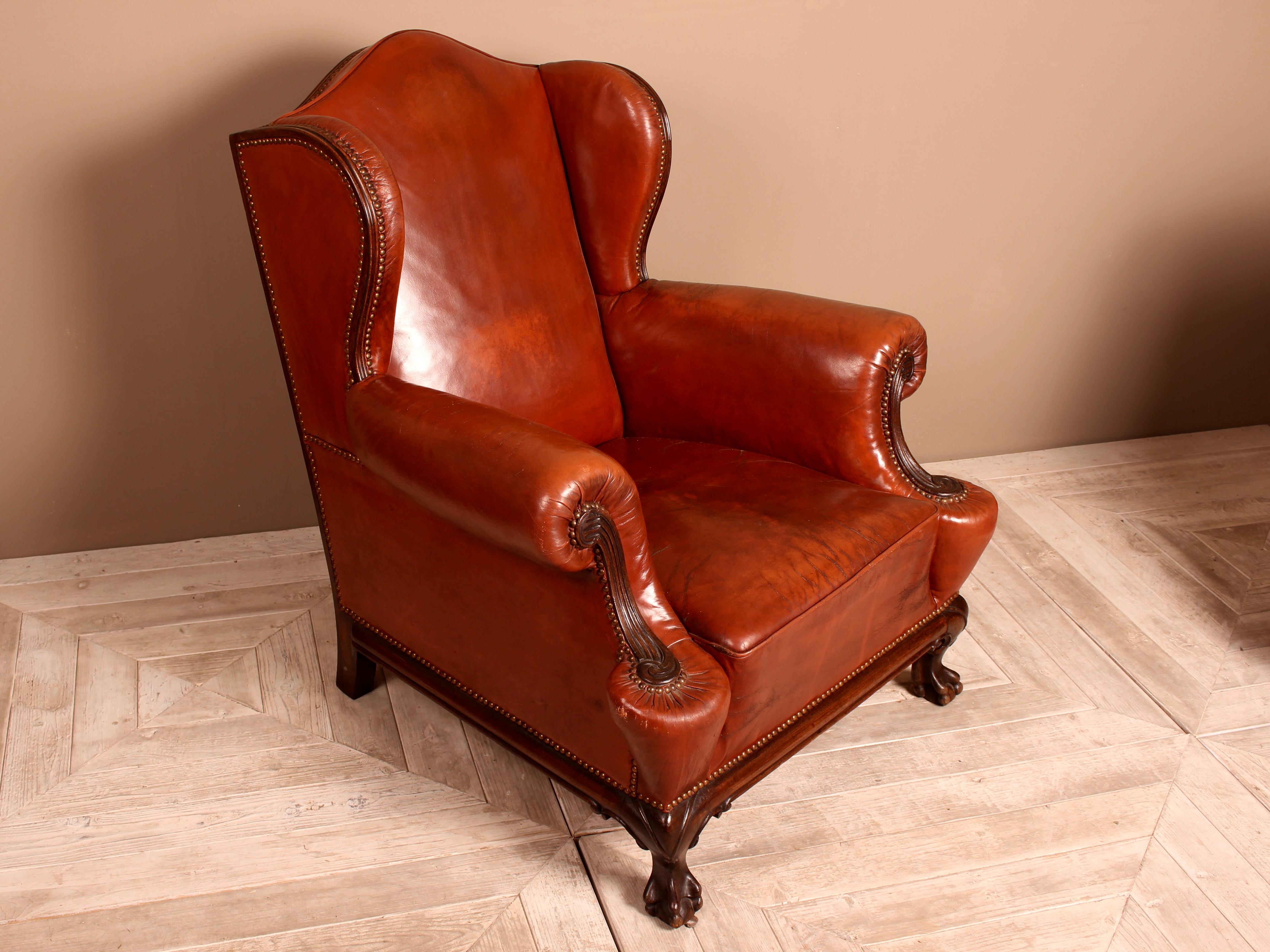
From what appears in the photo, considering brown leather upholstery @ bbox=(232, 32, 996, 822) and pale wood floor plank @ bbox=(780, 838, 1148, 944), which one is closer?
brown leather upholstery @ bbox=(232, 32, 996, 822)

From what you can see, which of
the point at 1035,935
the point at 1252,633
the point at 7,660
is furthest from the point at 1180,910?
the point at 7,660

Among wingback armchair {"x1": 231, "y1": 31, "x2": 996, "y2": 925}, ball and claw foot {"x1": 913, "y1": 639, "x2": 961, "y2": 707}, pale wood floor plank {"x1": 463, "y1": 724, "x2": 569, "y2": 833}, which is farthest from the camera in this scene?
ball and claw foot {"x1": 913, "y1": 639, "x2": 961, "y2": 707}

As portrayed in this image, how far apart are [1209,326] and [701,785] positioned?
7.06ft

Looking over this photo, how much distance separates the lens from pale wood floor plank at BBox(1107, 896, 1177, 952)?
1.38 meters

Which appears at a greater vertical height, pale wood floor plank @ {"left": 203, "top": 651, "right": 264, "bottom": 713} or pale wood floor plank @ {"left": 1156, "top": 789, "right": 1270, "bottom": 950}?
pale wood floor plank @ {"left": 1156, "top": 789, "right": 1270, "bottom": 950}

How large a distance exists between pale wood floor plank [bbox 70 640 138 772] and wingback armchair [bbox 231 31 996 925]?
368 mm

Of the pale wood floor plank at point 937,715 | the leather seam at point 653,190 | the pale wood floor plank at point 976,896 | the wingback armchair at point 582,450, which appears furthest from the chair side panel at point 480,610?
the leather seam at point 653,190

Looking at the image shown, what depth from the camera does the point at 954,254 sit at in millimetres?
2484

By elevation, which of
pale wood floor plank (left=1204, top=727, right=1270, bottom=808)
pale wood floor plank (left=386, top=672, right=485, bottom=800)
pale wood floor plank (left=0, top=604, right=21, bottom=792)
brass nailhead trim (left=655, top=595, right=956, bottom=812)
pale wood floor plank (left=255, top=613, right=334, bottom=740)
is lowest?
pale wood floor plank (left=0, top=604, right=21, bottom=792)

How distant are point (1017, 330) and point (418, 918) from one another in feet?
6.59

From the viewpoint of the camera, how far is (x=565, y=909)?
1426mm

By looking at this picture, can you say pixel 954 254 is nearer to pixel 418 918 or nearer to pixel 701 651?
pixel 701 651

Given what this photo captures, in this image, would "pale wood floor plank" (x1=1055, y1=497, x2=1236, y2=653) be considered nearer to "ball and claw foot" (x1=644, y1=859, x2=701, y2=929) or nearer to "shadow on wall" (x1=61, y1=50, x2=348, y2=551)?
"ball and claw foot" (x1=644, y1=859, x2=701, y2=929)

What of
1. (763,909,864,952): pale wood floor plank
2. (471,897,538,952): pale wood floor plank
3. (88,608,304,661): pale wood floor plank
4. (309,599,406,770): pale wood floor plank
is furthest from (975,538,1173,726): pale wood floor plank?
(88,608,304,661): pale wood floor plank
